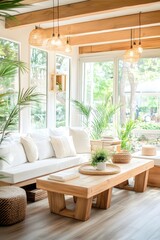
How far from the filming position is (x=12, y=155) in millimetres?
4375

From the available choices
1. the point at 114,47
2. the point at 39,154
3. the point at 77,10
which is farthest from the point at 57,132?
the point at 114,47

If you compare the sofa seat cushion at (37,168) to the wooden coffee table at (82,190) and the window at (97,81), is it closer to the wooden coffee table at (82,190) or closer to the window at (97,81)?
the wooden coffee table at (82,190)

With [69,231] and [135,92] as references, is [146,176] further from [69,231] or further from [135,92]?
[135,92]

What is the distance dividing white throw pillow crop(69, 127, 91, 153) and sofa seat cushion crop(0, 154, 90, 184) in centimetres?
55

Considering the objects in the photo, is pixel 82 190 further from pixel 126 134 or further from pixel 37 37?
pixel 126 134

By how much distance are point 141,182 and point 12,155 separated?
80.3 inches

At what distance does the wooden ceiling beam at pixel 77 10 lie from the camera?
3.96 metres

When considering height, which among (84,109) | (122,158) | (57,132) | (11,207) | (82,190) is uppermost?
(84,109)

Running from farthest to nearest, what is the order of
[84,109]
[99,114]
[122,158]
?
[99,114], [84,109], [122,158]

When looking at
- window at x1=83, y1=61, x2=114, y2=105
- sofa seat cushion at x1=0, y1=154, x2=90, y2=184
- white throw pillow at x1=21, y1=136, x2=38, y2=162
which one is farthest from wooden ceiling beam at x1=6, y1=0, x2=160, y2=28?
window at x1=83, y1=61, x2=114, y2=105

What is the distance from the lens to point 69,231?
125 inches

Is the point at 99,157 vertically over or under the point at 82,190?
over

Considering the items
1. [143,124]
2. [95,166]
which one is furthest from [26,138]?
[143,124]

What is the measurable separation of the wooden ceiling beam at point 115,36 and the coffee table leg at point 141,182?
273cm
